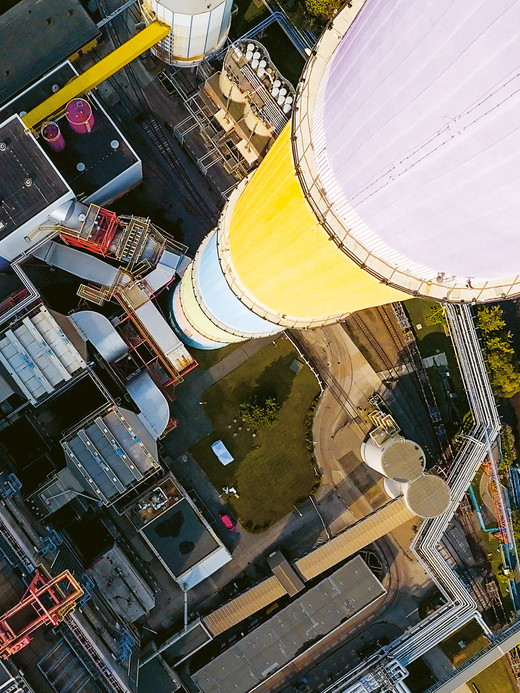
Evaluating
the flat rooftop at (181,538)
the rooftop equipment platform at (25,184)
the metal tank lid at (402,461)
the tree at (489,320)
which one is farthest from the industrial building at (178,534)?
the tree at (489,320)

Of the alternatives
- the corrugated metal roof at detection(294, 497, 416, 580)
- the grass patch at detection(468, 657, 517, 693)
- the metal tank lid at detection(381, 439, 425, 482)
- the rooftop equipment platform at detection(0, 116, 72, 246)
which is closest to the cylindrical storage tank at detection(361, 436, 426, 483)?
the metal tank lid at detection(381, 439, 425, 482)

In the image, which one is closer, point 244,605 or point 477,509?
point 244,605

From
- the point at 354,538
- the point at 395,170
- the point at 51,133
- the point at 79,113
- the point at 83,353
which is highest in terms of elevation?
the point at 79,113

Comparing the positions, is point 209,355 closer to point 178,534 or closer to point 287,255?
point 178,534

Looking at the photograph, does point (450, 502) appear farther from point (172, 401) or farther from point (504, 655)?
point (172, 401)

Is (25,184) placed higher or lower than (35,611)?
higher

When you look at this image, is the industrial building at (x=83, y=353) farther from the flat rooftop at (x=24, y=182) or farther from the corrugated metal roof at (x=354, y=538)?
the corrugated metal roof at (x=354, y=538)

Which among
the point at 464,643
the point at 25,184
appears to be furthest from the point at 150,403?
the point at 464,643
